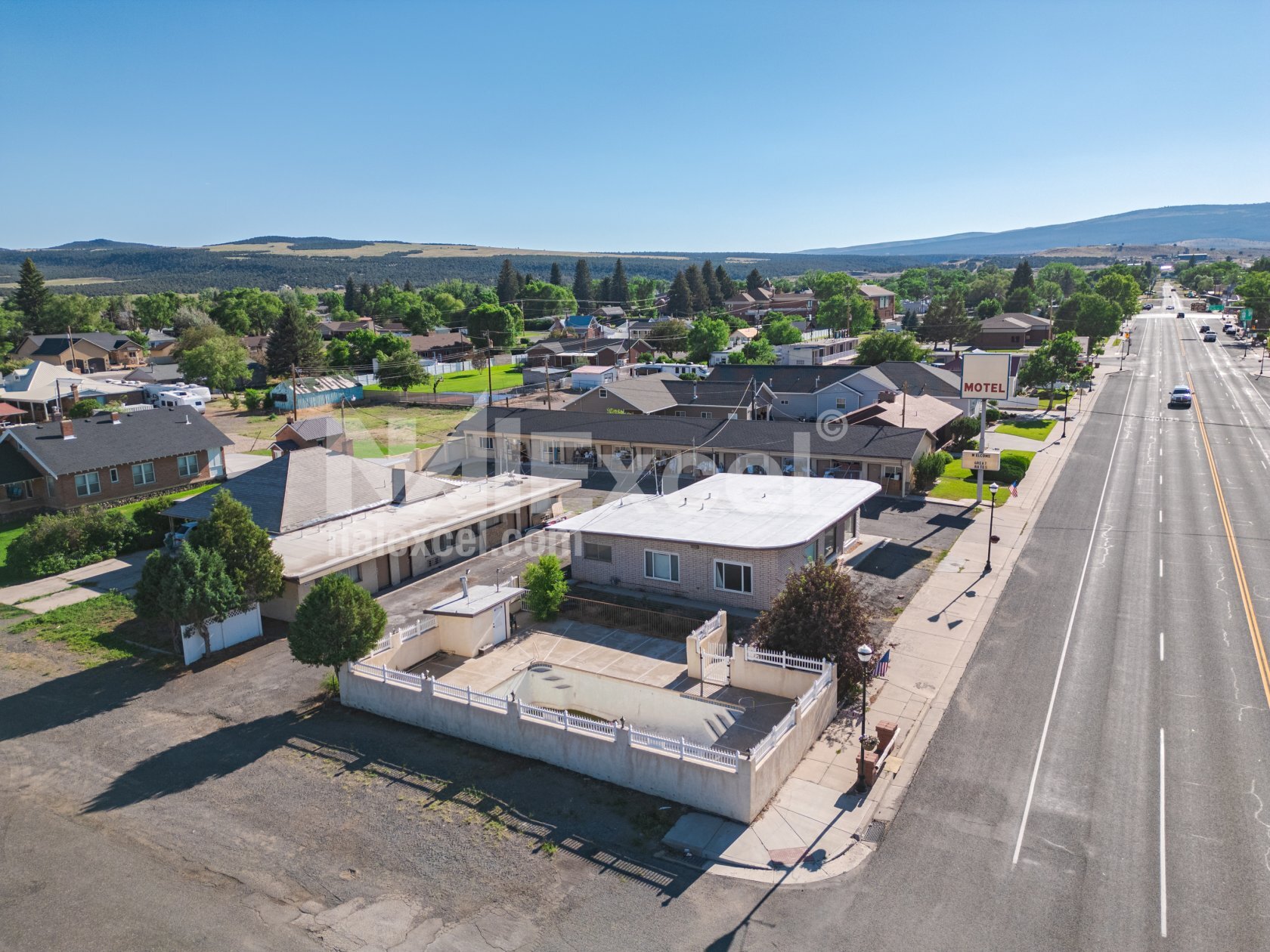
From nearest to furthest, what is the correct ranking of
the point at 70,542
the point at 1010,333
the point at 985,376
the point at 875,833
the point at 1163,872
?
the point at 1163,872 < the point at 875,833 < the point at 70,542 < the point at 985,376 < the point at 1010,333

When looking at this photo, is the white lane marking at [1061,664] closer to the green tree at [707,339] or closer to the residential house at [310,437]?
the residential house at [310,437]

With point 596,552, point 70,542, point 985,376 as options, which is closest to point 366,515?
point 596,552

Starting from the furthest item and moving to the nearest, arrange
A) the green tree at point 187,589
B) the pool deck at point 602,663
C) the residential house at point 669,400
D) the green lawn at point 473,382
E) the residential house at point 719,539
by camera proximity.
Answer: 1. the green lawn at point 473,382
2. the residential house at point 669,400
3. the residential house at point 719,539
4. the green tree at point 187,589
5. the pool deck at point 602,663

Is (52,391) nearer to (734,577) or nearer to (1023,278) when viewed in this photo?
(734,577)

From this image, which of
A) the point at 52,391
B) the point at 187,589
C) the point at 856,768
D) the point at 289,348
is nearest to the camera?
the point at 856,768

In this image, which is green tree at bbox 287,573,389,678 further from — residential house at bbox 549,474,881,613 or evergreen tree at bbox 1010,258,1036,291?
evergreen tree at bbox 1010,258,1036,291

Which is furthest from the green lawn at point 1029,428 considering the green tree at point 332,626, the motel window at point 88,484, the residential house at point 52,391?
the residential house at point 52,391

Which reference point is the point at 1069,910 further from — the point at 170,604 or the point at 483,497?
the point at 483,497
